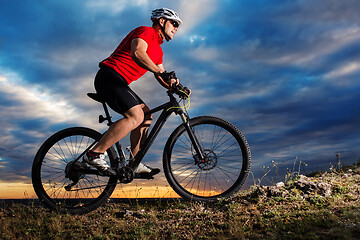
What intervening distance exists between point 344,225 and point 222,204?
1.87 metres

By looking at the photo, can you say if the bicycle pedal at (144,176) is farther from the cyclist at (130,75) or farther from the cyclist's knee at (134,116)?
the cyclist's knee at (134,116)

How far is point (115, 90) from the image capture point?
4953mm

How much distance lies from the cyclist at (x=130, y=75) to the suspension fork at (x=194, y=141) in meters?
0.64

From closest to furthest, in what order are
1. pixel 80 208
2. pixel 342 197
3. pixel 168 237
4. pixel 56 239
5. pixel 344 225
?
1. pixel 344 225
2. pixel 168 237
3. pixel 56 239
4. pixel 342 197
5. pixel 80 208

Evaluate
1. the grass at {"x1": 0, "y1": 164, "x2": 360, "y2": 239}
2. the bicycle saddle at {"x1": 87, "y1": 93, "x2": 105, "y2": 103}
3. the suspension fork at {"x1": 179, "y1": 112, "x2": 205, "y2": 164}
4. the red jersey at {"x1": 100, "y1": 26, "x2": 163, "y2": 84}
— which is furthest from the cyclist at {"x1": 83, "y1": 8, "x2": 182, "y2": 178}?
the grass at {"x1": 0, "y1": 164, "x2": 360, "y2": 239}

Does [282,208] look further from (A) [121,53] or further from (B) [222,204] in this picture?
(A) [121,53]

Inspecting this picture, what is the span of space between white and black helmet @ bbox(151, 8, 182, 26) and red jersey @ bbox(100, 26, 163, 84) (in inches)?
11.5

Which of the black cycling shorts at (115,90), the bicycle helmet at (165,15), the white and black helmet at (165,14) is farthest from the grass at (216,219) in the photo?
the white and black helmet at (165,14)

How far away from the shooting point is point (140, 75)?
5.24 m

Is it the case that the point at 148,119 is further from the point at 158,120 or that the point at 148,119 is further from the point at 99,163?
the point at 99,163

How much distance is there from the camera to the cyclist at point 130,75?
484 centimetres

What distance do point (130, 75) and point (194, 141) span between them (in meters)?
1.60

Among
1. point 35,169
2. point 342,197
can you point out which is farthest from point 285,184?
point 35,169

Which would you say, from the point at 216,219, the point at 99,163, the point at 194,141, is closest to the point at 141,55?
the point at 194,141
